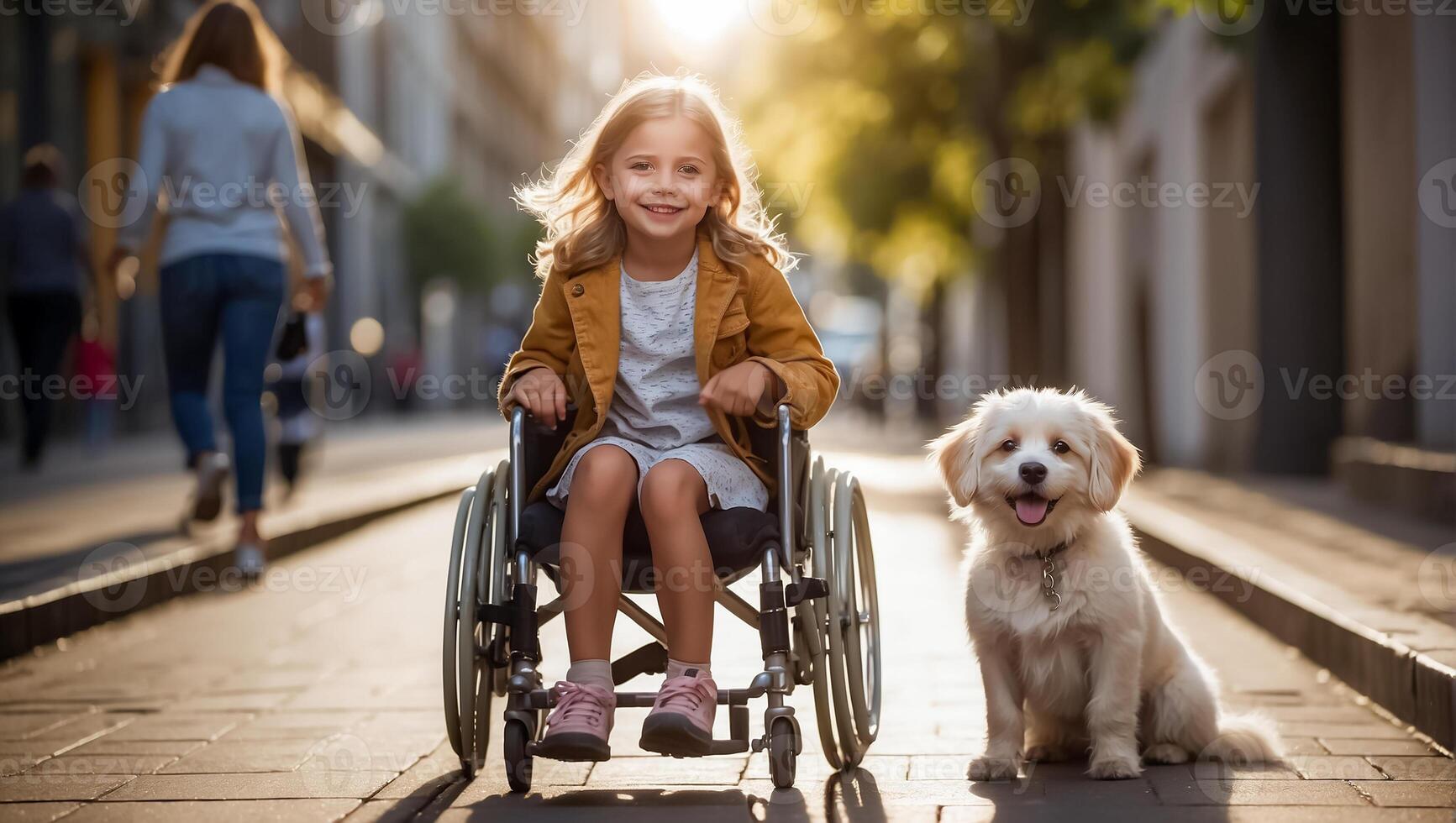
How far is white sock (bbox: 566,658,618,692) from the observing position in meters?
4.07

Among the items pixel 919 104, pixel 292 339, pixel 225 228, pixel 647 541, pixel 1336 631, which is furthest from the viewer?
pixel 919 104

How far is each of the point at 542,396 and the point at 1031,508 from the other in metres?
1.17

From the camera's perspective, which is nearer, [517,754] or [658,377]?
[517,754]

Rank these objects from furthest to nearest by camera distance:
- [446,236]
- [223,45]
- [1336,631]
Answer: [446,236], [223,45], [1336,631]

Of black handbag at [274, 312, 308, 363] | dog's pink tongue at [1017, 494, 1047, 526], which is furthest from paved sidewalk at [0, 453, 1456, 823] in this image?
black handbag at [274, 312, 308, 363]

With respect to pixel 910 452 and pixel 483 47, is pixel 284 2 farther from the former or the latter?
pixel 483 47

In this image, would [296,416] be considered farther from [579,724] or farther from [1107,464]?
[1107,464]

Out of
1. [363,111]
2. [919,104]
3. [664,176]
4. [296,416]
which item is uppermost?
[363,111]

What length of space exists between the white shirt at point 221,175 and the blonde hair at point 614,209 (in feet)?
9.07

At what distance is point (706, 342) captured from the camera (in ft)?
14.2

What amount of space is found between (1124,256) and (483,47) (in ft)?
128

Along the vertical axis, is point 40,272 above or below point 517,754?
above

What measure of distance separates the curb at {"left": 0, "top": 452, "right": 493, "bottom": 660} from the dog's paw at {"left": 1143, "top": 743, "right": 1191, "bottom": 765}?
156 inches

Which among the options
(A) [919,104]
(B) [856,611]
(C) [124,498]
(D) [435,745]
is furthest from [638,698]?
(A) [919,104]
